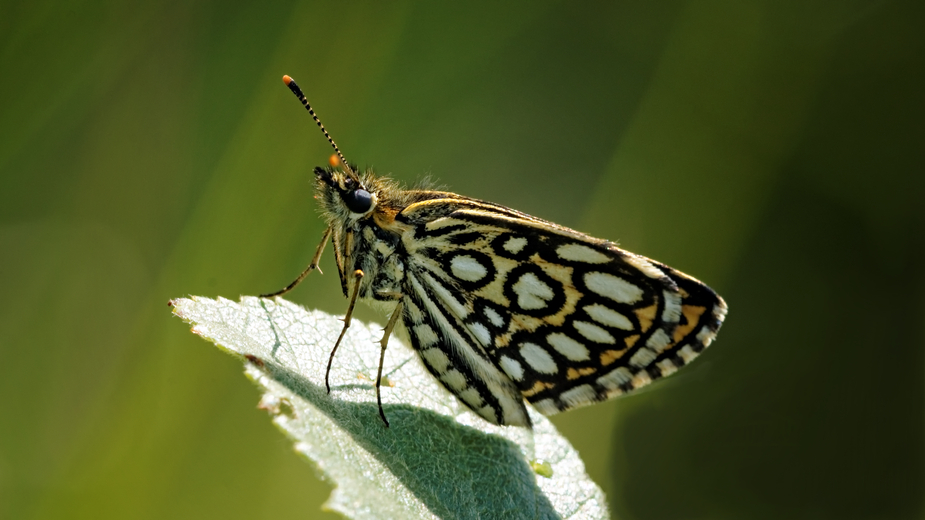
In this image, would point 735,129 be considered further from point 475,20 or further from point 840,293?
point 475,20

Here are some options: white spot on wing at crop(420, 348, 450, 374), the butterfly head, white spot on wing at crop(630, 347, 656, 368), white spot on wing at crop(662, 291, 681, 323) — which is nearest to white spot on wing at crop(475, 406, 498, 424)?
white spot on wing at crop(420, 348, 450, 374)

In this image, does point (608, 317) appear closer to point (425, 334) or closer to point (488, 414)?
point (488, 414)

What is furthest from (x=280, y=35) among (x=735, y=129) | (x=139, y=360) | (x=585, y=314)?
(x=735, y=129)

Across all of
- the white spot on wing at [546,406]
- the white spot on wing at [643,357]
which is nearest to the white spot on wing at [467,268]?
the white spot on wing at [546,406]

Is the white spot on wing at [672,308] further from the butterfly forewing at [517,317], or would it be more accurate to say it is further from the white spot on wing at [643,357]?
the white spot on wing at [643,357]

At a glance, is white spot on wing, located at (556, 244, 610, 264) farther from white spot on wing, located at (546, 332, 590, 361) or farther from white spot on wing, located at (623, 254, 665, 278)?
white spot on wing, located at (546, 332, 590, 361)

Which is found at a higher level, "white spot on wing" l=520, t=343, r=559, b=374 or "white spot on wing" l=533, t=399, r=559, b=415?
"white spot on wing" l=520, t=343, r=559, b=374

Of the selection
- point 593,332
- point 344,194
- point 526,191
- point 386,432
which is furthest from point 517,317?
point 526,191
